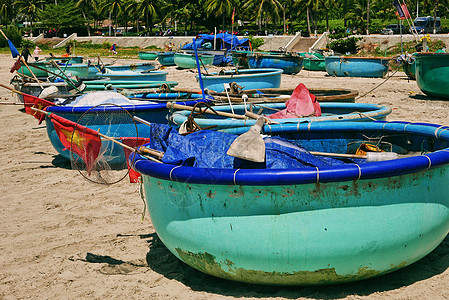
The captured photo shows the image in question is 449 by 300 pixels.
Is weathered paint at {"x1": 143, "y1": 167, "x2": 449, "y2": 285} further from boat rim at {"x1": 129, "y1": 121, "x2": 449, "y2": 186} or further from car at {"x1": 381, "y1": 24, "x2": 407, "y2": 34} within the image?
car at {"x1": 381, "y1": 24, "x2": 407, "y2": 34}

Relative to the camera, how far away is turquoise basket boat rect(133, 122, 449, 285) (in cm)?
300

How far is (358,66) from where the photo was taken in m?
19.6

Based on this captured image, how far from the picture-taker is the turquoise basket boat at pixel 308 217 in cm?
300

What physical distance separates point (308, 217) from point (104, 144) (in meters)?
3.21

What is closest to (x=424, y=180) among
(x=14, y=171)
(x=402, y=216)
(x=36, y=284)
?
(x=402, y=216)

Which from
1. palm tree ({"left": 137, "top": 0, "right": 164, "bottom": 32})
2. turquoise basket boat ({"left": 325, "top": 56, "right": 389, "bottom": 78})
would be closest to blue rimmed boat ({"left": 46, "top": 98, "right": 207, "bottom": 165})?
turquoise basket boat ({"left": 325, "top": 56, "right": 389, "bottom": 78})

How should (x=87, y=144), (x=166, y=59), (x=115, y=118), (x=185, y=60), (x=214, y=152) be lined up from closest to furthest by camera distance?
(x=214, y=152) < (x=87, y=144) < (x=115, y=118) < (x=185, y=60) < (x=166, y=59)

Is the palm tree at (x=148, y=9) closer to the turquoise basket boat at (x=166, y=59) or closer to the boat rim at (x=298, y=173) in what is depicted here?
the turquoise basket boat at (x=166, y=59)

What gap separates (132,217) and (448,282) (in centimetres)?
284

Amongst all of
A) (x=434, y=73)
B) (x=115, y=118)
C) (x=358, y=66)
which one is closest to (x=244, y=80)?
(x=434, y=73)

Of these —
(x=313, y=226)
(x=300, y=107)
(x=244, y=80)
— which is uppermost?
(x=300, y=107)

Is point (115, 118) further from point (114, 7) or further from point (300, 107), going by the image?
point (114, 7)

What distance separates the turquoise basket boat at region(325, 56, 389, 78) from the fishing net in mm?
14649

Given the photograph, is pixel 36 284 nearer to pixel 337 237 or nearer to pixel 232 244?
pixel 232 244
